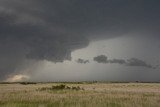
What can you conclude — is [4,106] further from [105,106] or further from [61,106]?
[105,106]

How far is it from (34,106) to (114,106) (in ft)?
23.7

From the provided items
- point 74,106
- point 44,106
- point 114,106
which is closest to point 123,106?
point 114,106

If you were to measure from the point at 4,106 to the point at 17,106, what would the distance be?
1.12 meters

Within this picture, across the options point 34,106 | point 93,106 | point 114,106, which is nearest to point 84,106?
point 93,106

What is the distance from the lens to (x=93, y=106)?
25688mm

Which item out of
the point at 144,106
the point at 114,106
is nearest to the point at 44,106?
the point at 114,106

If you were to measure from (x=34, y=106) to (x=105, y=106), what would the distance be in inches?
251

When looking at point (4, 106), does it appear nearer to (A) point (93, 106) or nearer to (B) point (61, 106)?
(B) point (61, 106)

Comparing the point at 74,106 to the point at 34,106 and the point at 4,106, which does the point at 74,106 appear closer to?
the point at 34,106

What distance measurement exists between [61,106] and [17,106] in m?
3.91

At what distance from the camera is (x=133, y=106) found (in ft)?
84.1

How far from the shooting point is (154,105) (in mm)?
27062

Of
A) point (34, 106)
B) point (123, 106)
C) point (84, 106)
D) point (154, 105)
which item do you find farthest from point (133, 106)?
point (34, 106)

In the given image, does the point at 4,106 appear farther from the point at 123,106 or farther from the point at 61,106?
the point at 123,106
